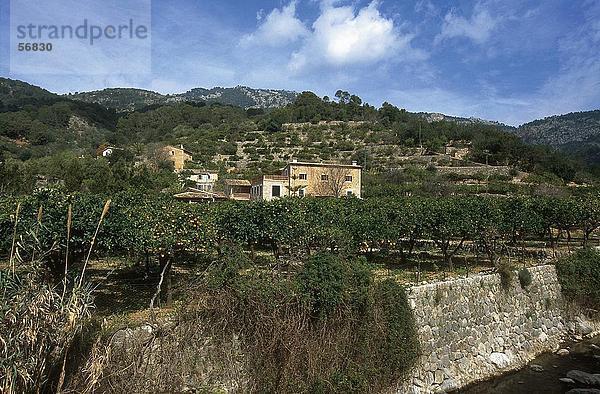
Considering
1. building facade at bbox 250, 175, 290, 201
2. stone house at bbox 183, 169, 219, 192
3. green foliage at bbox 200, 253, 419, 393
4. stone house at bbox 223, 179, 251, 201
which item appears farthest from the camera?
stone house at bbox 183, 169, 219, 192

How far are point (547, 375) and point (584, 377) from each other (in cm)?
110

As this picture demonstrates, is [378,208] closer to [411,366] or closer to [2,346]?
[411,366]

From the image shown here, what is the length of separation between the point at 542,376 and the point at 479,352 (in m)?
2.15

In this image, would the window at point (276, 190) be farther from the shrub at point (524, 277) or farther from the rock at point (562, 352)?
the rock at point (562, 352)

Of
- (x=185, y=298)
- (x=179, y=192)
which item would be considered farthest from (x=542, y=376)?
(x=179, y=192)

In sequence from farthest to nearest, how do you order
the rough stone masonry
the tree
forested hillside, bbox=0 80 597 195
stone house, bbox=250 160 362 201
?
forested hillside, bbox=0 80 597 195
the tree
stone house, bbox=250 160 362 201
the rough stone masonry

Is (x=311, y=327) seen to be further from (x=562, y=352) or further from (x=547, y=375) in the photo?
(x=562, y=352)

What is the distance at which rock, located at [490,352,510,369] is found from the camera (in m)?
15.5

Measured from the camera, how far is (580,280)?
19.9 m

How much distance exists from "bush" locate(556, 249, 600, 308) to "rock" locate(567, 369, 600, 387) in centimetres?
577

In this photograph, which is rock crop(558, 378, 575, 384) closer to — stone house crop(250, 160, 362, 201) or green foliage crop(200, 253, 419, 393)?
green foliage crop(200, 253, 419, 393)

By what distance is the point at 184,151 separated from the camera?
7225cm

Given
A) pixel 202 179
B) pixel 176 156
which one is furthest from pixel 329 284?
pixel 176 156

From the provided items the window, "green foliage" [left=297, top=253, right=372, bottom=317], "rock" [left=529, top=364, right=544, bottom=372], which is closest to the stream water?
"rock" [left=529, top=364, right=544, bottom=372]
